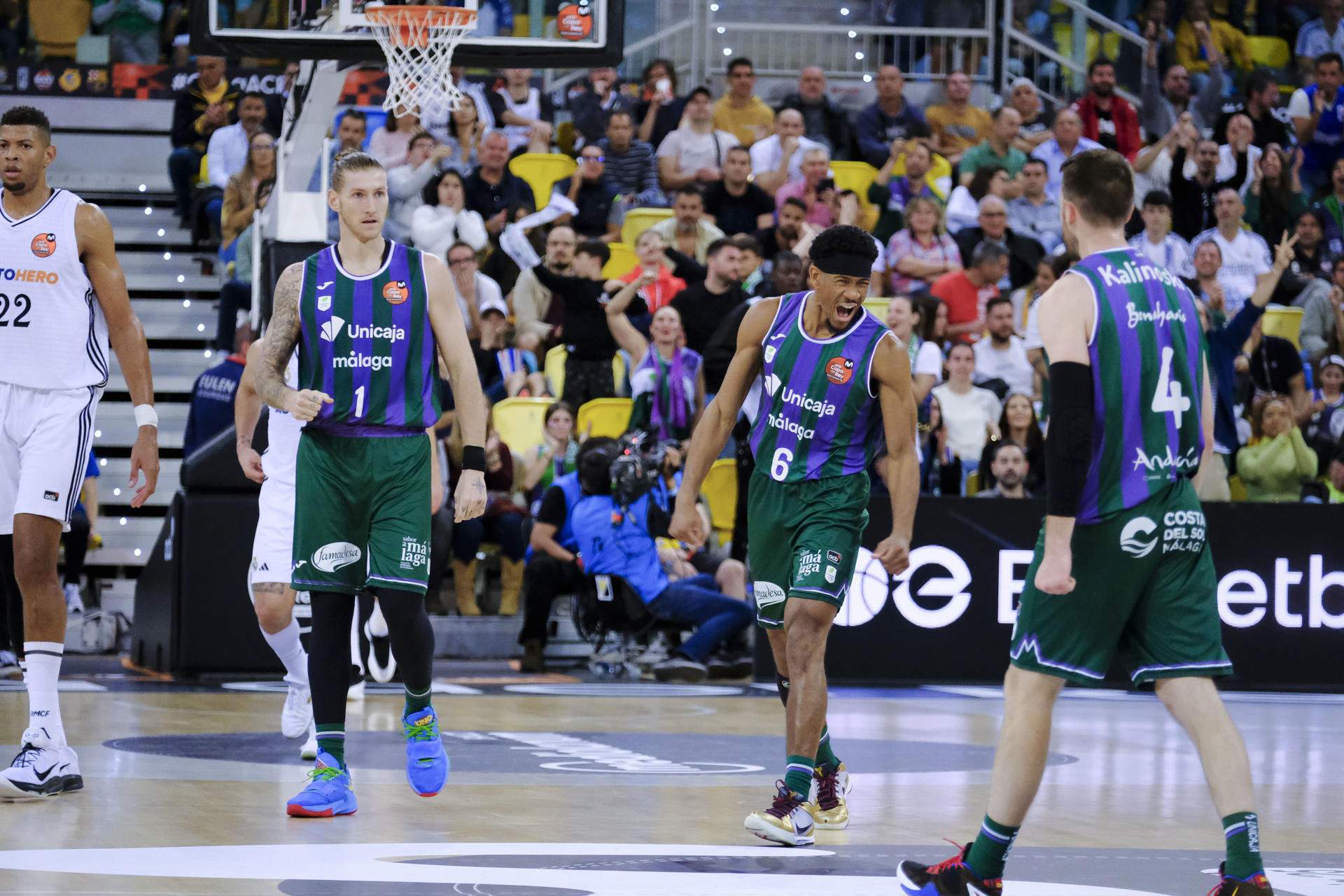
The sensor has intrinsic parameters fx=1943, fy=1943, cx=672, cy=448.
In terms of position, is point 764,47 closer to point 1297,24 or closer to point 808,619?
point 1297,24

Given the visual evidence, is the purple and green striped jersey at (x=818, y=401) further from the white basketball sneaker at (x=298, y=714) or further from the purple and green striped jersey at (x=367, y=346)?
the white basketball sneaker at (x=298, y=714)

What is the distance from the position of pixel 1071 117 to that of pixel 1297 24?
544 cm

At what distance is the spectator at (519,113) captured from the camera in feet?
58.6

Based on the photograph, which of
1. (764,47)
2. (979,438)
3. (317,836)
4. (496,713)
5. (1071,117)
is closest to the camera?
(317,836)

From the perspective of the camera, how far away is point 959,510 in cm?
1272

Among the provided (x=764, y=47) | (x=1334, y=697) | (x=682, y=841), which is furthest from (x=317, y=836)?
(x=764, y=47)

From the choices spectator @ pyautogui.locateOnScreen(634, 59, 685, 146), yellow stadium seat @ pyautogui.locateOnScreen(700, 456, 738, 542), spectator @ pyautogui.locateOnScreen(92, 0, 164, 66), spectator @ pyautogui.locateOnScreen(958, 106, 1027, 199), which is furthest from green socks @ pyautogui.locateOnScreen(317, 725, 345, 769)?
spectator @ pyautogui.locateOnScreen(92, 0, 164, 66)

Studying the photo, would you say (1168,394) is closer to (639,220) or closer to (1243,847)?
(1243,847)

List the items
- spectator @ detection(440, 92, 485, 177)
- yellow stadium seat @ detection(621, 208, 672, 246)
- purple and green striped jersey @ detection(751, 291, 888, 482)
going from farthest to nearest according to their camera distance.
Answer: spectator @ detection(440, 92, 485, 177), yellow stadium seat @ detection(621, 208, 672, 246), purple and green striped jersey @ detection(751, 291, 888, 482)

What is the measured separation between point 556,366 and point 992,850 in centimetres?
Answer: 1078

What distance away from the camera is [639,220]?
665 inches

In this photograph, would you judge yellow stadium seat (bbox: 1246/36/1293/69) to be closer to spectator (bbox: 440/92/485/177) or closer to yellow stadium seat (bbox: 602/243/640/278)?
yellow stadium seat (bbox: 602/243/640/278)

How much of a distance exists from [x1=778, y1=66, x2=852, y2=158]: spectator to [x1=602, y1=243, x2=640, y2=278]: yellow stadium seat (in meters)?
2.94

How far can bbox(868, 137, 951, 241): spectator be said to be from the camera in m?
17.1
